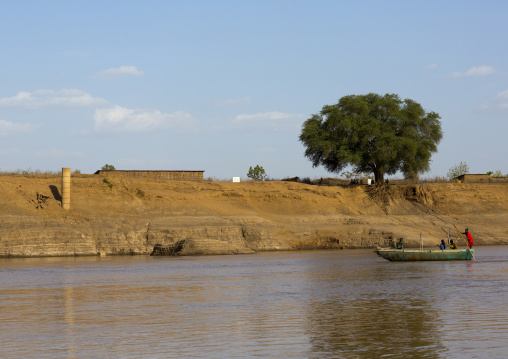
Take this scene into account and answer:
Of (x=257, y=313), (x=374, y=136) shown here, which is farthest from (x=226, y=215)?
(x=257, y=313)

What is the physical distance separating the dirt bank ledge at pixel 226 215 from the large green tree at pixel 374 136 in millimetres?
3111

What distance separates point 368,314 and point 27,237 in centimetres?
3543

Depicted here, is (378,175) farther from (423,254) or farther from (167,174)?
(423,254)

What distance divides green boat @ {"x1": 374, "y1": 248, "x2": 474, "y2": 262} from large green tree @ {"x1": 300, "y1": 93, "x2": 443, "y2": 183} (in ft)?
97.8

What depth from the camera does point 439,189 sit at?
234 ft

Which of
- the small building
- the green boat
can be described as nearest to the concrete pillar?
the small building

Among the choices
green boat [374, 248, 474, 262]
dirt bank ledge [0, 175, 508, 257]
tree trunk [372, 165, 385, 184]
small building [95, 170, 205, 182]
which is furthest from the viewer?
tree trunk [372, 165, 385, 184]

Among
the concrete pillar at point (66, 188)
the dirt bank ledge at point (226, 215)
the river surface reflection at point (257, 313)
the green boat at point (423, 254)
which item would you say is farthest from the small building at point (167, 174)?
the river surface reflection at point (257, 313)

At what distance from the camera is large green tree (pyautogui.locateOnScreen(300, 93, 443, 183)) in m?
69.8

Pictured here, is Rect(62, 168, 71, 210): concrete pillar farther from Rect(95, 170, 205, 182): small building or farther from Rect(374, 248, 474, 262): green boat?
Rect(374, 248, 474, 262): green boat

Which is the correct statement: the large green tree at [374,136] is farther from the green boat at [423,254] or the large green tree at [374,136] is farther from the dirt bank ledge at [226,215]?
the green boat at [423,254]

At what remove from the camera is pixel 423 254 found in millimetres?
39531

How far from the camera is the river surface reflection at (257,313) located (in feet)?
43.8

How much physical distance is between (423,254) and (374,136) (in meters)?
32.0
